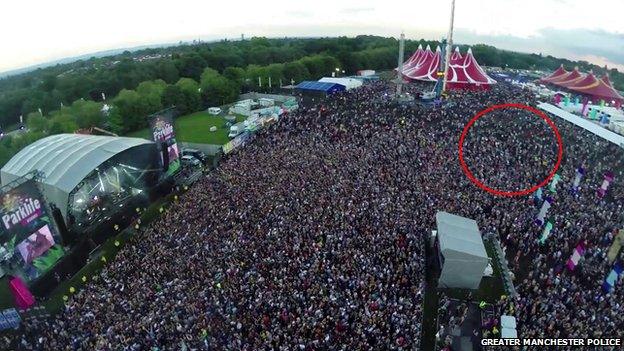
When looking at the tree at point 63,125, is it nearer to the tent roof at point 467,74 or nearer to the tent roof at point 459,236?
the tent roof at point 459,236

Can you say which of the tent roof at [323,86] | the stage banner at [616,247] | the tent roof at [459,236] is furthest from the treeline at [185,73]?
the stage banner at [616,247]

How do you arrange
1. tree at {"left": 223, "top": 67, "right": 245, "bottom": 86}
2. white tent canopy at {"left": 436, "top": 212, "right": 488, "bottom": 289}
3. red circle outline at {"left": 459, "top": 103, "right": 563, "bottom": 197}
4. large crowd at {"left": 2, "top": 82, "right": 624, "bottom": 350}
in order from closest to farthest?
large crowd at {"left": 2, "top": 82, "right": 624, "bottom": 350}
white tent canopy at {"left": 436, "top": 212, "right": 488, "bottom": 289}
red circle outline at {"left": 459, "top": 103, "right": 563, "bottom": 197}
tree at {"left": 223, "top": 67, "right": 245, "bottom": 86}

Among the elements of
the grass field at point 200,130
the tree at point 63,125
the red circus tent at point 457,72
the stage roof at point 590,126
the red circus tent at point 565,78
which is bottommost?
the grass field at point 200,130

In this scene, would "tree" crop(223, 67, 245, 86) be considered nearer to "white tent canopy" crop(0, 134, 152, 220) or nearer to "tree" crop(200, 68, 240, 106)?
"tree" crop(200, 68, 240, 106)

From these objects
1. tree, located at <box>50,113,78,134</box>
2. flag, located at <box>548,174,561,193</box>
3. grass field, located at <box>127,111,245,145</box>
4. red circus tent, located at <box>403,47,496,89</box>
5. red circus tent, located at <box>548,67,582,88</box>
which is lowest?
grass field, located at <box>127,111,245,145</box>

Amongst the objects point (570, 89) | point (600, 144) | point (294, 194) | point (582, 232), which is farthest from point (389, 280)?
point (570, 89)

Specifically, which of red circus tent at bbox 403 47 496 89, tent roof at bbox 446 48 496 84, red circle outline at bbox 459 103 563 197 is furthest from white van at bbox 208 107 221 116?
red circle outline at bbox 459 103 563 197

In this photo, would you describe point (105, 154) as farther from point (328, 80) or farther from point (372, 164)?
point (328, 80)
